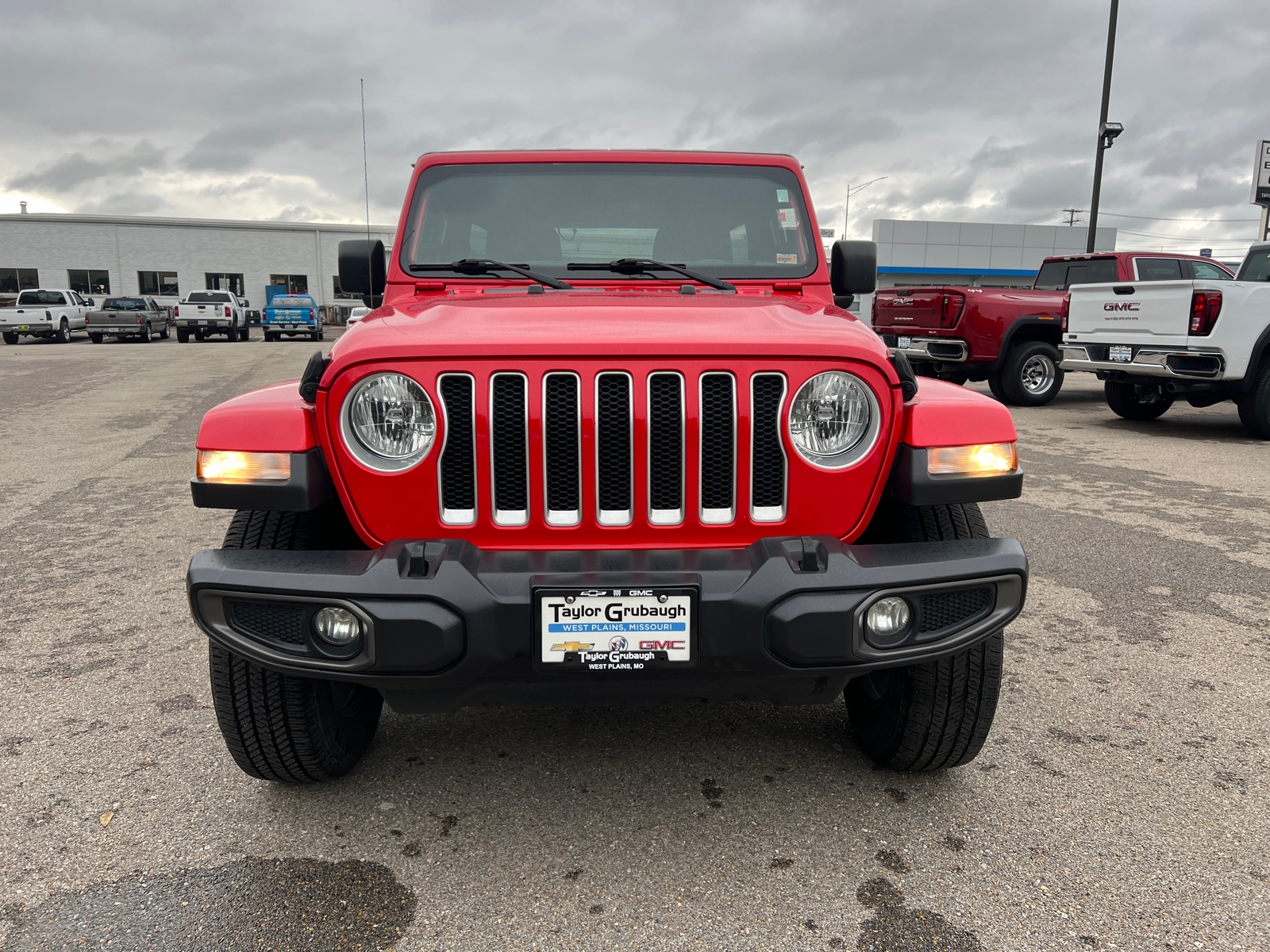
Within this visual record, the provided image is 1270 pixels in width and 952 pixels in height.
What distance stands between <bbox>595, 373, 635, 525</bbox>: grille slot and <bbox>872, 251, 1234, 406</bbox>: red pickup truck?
10038 millimetres

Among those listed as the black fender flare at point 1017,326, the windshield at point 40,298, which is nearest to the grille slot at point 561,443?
the black fender flare at point 1017,326

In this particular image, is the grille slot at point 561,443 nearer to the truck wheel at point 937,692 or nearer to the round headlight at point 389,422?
the round headlight at point 389,422

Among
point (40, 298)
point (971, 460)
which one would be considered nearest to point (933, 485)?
point (971, 460)

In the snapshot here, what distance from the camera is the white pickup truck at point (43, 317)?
27.9m

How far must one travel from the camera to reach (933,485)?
2.17 m

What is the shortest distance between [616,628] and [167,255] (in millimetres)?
51580

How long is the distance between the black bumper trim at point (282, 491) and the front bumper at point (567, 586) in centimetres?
12

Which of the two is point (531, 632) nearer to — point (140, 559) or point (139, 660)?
point (139, 660)

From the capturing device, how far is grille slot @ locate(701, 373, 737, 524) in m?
2.12

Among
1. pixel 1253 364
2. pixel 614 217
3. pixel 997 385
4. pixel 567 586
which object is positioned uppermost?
pixel 614 217

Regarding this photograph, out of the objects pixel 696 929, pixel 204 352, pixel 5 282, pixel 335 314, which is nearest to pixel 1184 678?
pixel 696 929

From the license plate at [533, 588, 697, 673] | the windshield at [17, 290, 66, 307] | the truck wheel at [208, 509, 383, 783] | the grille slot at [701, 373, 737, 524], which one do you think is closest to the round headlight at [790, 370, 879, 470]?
the grille slot at [701, 373, 737, 524]

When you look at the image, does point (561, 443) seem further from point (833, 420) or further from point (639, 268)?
point (639, 268)

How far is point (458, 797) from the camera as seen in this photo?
2525mm
